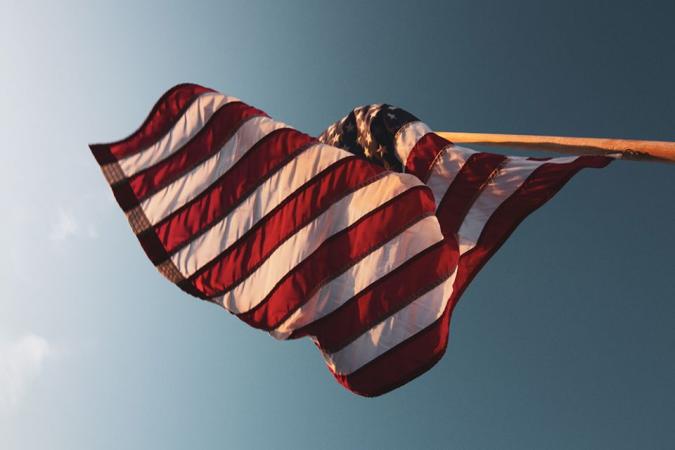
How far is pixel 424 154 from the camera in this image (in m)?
9.98

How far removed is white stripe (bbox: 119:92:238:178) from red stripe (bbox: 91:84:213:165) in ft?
0.27

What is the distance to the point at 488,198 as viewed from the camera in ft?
29.7

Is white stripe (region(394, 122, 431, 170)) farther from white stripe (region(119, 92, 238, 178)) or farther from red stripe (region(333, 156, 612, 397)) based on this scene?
white stripe (region(119, 92, 238, 178))

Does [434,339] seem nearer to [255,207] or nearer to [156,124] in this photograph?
[255,207]

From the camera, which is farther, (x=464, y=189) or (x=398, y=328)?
(x=464, y=189)

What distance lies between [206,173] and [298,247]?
2109 mm

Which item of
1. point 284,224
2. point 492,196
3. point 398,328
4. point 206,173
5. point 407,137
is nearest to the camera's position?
point 398,328

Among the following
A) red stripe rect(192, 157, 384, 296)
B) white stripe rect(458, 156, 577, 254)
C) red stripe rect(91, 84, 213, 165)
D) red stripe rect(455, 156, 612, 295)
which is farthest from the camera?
red stripe rect(91, 84, 213, 165)

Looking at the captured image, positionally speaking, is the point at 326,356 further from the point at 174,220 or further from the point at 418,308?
the point at 174,220

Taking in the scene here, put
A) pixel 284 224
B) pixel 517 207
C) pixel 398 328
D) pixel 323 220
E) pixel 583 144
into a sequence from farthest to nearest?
pixel 284 224 < pixel 323 220 < pixel 398 328 < pixel 517 207 < pixel 583 144

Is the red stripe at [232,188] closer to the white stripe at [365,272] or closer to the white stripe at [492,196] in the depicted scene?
the white stripe at [365,272]

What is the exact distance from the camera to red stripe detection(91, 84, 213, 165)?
9875 millimetres

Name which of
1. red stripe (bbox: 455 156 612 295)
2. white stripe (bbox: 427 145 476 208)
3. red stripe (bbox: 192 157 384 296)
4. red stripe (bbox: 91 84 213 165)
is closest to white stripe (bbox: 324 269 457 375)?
red stripe (bbox: 455 156 612 295)

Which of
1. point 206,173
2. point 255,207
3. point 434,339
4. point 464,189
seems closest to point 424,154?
point 464,189
